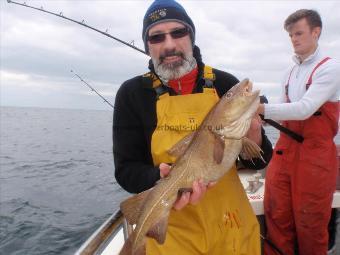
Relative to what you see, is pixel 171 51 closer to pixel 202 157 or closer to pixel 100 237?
pixel 202 157

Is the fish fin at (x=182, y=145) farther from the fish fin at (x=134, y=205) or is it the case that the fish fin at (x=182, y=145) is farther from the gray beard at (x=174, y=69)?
the gray beard at (x=174, y=69)

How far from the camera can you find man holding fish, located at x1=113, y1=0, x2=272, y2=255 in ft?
8.23

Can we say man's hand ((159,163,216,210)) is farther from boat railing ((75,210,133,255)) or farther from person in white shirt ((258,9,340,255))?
person in white shirt ((258,9,340,255))

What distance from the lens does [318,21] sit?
4.14 m

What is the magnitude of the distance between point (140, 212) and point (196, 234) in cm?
41

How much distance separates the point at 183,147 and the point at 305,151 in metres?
1.87

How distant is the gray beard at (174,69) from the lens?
114 inches

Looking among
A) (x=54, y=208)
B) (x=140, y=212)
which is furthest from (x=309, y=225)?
(x=54, y=208)

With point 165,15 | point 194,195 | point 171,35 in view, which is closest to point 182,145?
point 194,195

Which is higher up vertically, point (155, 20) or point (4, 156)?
point (155, 20)

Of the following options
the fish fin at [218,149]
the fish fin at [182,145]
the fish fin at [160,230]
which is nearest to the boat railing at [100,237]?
the fish fin at [160,230]

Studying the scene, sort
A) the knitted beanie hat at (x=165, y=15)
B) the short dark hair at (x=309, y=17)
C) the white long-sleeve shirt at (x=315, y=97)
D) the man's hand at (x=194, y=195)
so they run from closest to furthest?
the man's hand at (x=194, y=195)
the knitted beanie hat at (x=165, y=15)
the white long-sleeve shirt at (x=315, y=97)
the short dark hair at (x=309, y=17)

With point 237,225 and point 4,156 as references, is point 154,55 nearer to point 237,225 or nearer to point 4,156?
point 237,225

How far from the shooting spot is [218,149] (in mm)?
2477
